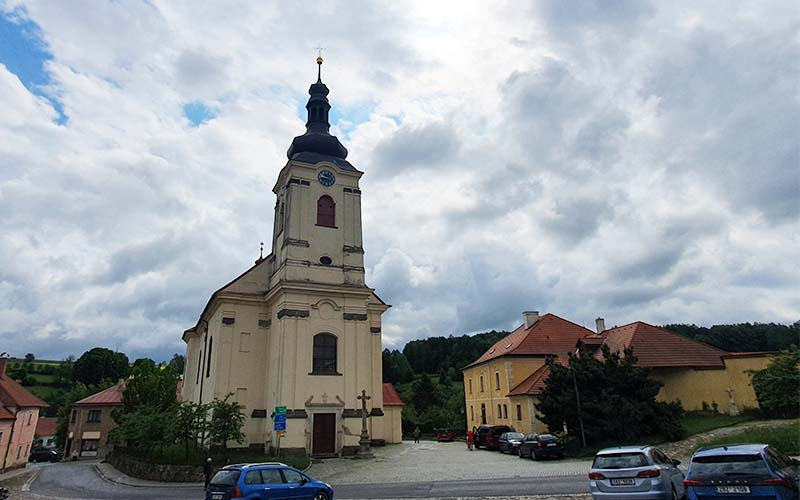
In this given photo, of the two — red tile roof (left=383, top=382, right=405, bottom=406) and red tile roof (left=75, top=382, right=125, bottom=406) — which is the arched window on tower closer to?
red tile roof (left=383, top=382, right=405, bottom=406)

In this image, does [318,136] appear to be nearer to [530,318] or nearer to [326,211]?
[326,211]

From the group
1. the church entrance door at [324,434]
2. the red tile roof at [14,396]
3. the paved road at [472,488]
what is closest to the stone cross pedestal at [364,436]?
the church entrance door at [324,434]

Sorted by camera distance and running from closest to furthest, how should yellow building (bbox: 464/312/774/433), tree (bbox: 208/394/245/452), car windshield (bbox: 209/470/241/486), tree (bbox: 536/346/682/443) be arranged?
car windshield (bbox: 209/470/241/486)
tree (bbox: 536/346/682/443)
tree (bbox: 208/394/245/452)
yellow building (bbox: 464/312/774/433)

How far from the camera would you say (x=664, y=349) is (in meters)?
30.7

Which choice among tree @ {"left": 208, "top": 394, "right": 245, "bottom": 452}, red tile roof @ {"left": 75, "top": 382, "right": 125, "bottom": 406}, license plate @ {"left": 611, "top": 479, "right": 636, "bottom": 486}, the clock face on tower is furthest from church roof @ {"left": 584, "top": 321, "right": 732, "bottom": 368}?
red tile roof @ {"left": 75, "top": 382, "right": 125, "bottom": 406}

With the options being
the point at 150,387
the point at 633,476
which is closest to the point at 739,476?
the point at 633,476

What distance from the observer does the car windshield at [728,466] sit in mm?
9289

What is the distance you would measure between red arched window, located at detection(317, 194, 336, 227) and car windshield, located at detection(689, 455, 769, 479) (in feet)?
85.2

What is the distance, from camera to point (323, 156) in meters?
34.7

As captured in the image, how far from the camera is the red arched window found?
33188mm

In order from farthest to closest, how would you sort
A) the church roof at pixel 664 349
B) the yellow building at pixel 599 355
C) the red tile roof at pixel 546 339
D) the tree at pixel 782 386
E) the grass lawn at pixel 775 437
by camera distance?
1. the red tile roof at pixel 546 339
2. the church roof at pixel 664 349
3. the yellow building at pixel 599 355
4. the tree at pixel 782 386
5. the grass lawn at pixel 775 437

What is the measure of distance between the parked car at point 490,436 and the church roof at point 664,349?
25.6ft

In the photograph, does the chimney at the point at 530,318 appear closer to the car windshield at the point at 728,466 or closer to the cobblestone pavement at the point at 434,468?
the cobblestone pavement at the point at 434,468

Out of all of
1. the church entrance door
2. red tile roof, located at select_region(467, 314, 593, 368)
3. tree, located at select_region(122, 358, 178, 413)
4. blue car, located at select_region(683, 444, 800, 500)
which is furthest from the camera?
red tile roof, located at select_region(467, 314, 593, 368)
